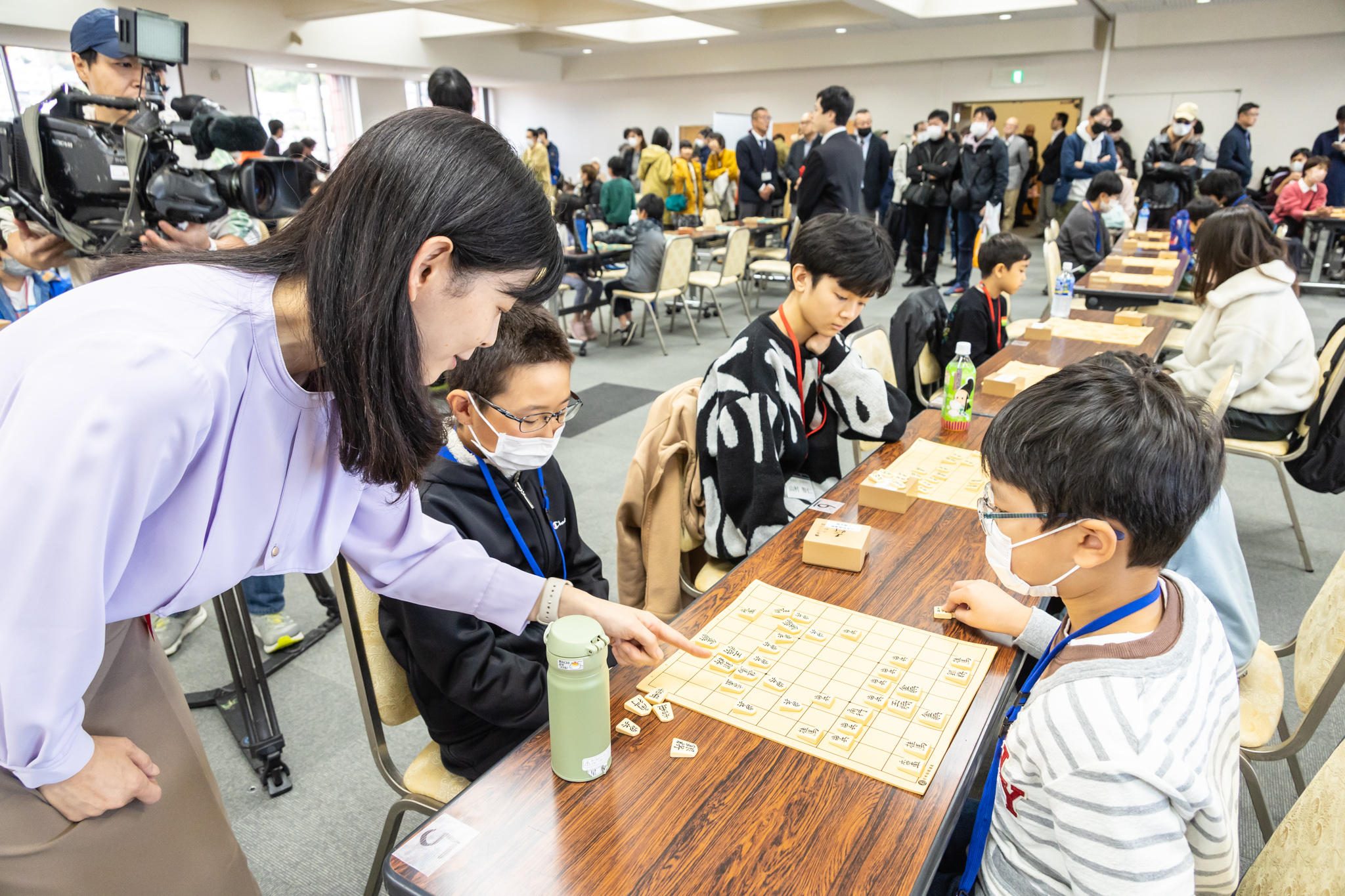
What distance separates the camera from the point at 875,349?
252 cm

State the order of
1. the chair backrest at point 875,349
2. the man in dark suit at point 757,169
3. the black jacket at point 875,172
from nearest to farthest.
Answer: the chair backrest at point 875,349
the black jacket at point 875,172
the man in dark suit at point 757,169

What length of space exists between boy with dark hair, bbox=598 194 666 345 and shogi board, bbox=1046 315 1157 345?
2887 mm

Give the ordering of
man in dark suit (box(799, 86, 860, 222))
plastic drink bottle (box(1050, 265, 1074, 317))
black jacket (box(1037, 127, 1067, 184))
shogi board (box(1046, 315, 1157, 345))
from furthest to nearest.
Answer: black jacket (box(1037, 127, 1067, 184)), man in dark suit (box(799, 86, 860, 222)), plastic drink bottle (box(1050, 265, 1074, 317)), shogi board (box(1046, 315, 1157, 345))

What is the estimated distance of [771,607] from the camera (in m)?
1.20

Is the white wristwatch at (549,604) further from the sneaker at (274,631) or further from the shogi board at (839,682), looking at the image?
the sneaker at (274,631)

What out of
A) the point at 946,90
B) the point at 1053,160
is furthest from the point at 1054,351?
the point at 946,90

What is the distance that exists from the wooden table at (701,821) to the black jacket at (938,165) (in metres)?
7.10

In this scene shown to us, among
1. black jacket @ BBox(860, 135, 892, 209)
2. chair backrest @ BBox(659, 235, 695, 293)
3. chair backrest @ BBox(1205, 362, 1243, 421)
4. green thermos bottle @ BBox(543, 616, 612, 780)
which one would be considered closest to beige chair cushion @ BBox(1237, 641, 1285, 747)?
chair backrest @ BBox(1205, 362, 1243, 421)

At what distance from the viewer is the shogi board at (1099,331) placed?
9.56 ft

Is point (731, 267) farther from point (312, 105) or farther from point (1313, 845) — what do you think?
point (312, 105)

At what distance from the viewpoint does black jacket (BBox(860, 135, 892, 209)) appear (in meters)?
7.42

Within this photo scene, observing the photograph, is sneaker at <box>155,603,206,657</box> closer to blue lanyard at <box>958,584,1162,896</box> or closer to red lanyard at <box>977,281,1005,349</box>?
blue lanyard at <box>958,584,1162,896</box>

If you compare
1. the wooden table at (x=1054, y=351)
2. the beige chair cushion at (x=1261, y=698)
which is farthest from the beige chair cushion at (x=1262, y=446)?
the beige chair cushion at (x=1261, y=698)

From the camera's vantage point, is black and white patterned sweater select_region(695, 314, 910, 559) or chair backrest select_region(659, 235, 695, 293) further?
chair backrest select_region(659, 235, 695, 293)
